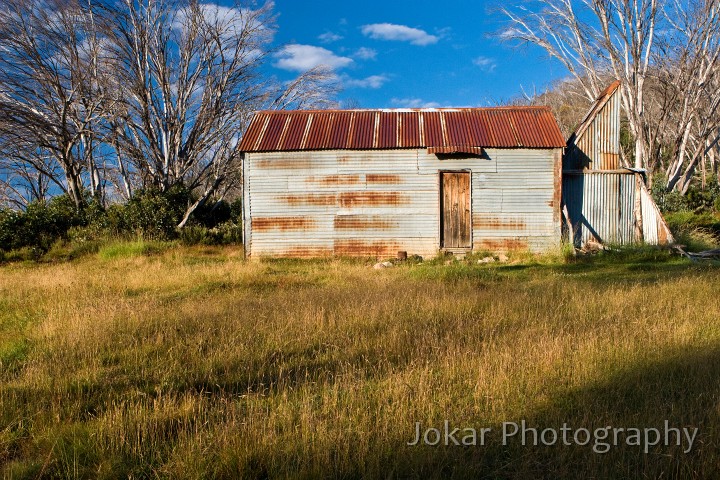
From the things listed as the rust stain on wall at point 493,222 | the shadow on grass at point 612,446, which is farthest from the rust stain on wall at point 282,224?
the shadow on grass at point 612,446

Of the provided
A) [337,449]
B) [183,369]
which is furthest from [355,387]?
[183,369]

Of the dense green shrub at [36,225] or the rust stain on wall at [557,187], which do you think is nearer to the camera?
the rust stain on wall at [557,187]

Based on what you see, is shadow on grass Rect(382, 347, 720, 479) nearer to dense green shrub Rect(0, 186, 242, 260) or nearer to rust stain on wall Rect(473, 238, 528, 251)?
rust stain on wall Rect(473, 238, 528, 251)

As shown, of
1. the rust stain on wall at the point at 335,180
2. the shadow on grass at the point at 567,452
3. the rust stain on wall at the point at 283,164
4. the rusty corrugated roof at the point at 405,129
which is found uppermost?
the rusty corrugated roof at the point at 405,129

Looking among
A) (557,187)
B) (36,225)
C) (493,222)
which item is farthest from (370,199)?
(36,225)

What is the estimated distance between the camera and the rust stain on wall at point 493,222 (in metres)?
14.6

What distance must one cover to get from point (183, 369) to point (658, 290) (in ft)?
→ 23.9

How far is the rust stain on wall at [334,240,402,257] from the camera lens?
48.5 feet

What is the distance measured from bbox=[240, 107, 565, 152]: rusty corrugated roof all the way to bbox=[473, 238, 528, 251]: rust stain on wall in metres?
2.91

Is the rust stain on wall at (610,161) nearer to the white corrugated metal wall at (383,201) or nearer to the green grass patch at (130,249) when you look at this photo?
the white corrugated metal wall at (383,201)

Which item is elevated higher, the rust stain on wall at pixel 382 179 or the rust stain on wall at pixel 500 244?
the rust stain on wall at pixel 382 179

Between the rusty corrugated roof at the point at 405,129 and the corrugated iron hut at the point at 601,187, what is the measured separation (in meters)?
1.48

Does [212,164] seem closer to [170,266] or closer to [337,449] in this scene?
[170,266]

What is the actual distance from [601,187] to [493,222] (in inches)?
156
